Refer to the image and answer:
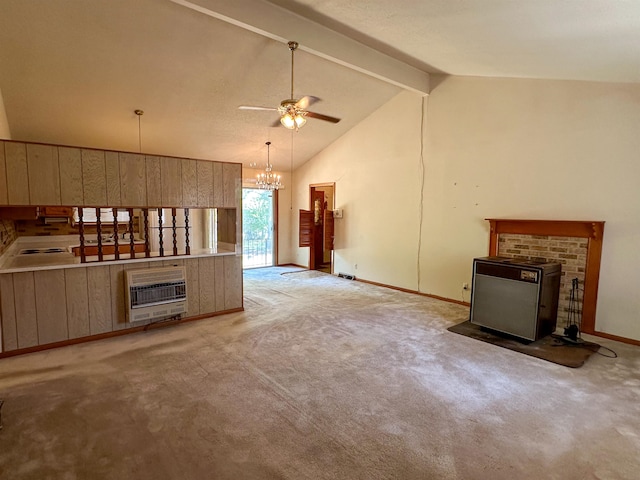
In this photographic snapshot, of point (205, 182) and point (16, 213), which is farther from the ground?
point (205, 182)

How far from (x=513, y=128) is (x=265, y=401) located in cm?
442

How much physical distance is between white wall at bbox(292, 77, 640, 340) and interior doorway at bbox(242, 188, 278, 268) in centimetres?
170

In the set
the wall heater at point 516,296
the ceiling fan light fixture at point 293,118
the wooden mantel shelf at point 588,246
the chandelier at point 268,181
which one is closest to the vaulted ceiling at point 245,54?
the ceiling fan light fixture at point 293,118

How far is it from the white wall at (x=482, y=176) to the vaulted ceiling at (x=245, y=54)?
319 mm

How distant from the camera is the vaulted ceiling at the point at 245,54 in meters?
2.80

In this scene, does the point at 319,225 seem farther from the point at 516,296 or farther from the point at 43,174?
the point at 43,174

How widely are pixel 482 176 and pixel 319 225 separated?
4.17 metres

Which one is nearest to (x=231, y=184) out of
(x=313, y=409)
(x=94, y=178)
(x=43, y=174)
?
(x=94, y=178)

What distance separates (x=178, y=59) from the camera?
13.0 ft

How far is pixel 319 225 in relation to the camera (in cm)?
826

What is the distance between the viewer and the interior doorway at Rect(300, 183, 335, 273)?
7.56 metres

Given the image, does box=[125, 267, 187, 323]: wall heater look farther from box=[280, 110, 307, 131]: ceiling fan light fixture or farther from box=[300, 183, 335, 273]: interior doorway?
box=[300, 183, 335, 273]: interior doorway

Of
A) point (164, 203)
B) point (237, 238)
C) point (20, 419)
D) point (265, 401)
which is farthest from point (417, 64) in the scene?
point (20, 419)

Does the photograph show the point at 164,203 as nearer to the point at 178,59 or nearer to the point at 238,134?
the point at 178,59
